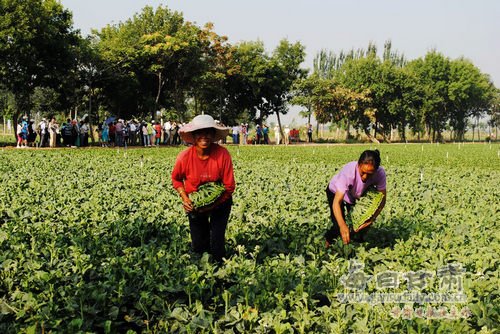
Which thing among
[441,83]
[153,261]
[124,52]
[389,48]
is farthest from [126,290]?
[389,48]

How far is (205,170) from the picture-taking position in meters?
5.20

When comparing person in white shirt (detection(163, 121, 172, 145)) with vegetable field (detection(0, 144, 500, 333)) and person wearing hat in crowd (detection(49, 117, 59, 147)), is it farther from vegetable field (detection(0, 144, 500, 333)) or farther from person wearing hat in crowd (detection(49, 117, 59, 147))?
vegetable field (detection(0, 144, 500, 333))

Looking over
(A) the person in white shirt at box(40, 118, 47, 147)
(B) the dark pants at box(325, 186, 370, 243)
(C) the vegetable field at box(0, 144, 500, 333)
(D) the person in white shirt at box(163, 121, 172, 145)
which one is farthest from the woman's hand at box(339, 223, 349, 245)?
(D) the person in white shirt at box(163, 121, 172, 145)

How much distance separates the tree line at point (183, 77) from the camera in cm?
3119

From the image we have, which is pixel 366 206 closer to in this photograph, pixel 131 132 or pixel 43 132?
pixel 43 132

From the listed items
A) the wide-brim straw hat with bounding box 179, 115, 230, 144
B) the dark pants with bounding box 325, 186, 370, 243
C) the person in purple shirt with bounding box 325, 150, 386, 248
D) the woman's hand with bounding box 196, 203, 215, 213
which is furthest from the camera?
the dark pants with bounding box 325, 186, 370, 243

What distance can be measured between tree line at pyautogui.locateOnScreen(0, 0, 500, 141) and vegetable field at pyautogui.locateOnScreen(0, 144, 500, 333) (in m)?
24.8

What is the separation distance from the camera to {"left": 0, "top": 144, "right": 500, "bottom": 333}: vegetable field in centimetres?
413

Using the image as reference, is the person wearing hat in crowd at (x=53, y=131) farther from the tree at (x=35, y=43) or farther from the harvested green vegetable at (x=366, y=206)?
the harvested green vegetable at (x=366, y=206)

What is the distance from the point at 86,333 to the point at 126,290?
844 millimetres

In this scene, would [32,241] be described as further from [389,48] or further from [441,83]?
[389,48]

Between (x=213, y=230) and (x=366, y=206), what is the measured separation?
188 cm

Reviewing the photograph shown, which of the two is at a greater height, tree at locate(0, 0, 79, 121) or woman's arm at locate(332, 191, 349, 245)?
tree at locate(0, 0, 79, 121)

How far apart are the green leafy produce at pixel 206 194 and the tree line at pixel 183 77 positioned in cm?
2754
